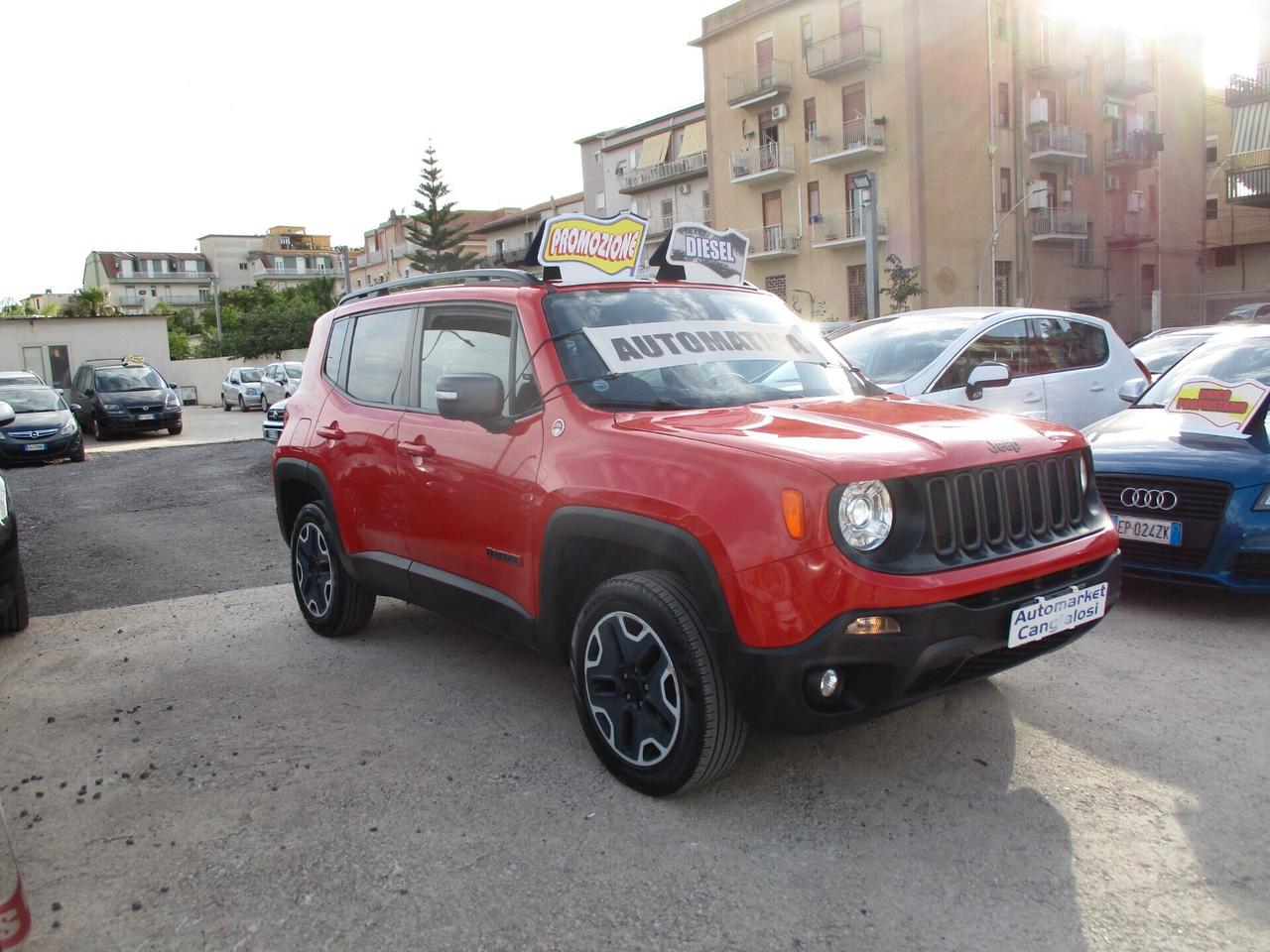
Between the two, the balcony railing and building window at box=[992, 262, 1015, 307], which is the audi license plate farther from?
building window at box=[992, 262, 1015, 307]

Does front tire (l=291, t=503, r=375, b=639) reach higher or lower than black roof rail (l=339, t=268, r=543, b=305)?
lower

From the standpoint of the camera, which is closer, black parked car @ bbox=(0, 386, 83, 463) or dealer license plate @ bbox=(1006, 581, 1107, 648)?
dealer license plate @ bbox=(1006, 581, 1107, 648)

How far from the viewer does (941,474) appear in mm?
3076

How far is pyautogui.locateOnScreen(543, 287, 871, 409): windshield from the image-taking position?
12.5 feet

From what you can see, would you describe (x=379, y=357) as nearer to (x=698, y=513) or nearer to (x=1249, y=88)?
(x=698, y=513)

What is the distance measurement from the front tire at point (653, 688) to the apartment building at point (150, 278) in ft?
372

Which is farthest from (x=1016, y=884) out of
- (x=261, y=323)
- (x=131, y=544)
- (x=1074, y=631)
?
(x=261, y=323)

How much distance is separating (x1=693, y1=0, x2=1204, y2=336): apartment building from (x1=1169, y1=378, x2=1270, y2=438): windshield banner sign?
92.4 ft

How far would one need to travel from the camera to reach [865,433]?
130 inches

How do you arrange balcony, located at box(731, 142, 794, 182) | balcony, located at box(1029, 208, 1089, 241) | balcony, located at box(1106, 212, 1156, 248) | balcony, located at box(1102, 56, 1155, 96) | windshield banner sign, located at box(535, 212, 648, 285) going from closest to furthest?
windshield banner sign, located at box(535, 212, 648, 285) → balcony, located at box(1029, 208, 1089, 241) → balcony, located at box(731, 142, 794, 182) → balcony, located at box(1102, 56, 1155, 96) → balcony, located at box(1106, 212, 1156, 248)

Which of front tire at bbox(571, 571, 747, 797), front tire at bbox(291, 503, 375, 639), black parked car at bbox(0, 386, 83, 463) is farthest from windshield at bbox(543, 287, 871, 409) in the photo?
black parked car at bbox(0, 386, 83, 463)

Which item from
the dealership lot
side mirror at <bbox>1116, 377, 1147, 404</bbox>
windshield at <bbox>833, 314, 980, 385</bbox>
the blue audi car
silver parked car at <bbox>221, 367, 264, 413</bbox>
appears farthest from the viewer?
silver parked car at <bbox>221, 367, 264, 413</bbox>

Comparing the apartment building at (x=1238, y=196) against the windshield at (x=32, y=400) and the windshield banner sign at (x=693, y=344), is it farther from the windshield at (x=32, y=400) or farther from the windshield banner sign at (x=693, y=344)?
the windshield banner sign at (x=693, y=344)

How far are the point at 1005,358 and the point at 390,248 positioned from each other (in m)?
80.2
